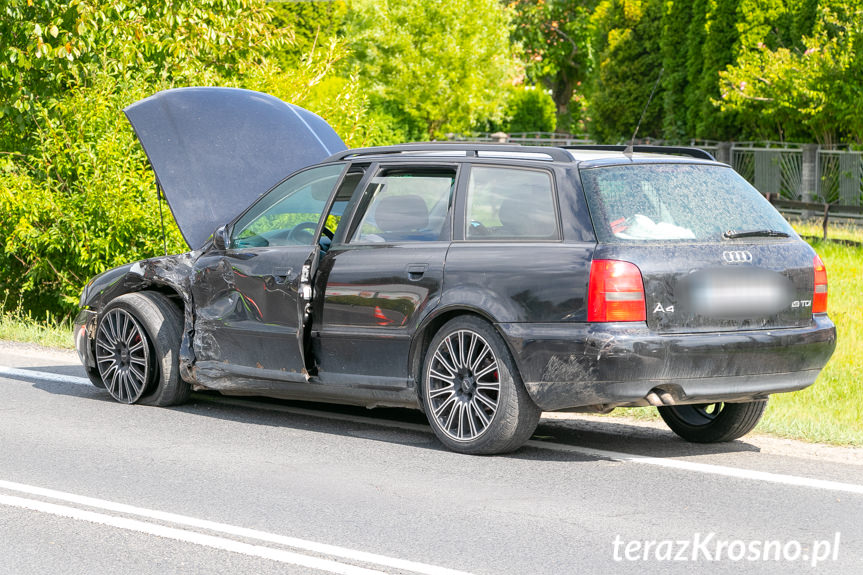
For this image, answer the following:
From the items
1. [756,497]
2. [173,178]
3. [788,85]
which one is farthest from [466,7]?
[756,497]

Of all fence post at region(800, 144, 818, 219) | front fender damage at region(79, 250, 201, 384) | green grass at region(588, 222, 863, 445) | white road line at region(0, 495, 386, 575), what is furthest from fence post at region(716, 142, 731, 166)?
white road line at region(0, 495, 386, 575)

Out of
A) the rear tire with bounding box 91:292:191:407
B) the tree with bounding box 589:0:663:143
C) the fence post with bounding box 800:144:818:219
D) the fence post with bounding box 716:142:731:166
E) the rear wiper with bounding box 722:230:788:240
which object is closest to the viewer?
the rear wiper with bounding box 722:230:788:240

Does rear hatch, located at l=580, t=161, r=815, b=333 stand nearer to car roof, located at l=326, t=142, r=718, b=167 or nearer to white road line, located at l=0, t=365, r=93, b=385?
car roof, located at l=326, t=142, r=718, b=167

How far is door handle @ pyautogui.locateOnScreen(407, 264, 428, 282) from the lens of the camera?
23.7 feet

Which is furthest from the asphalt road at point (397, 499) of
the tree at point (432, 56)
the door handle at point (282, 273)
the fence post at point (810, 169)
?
the tree at point (432, 56)

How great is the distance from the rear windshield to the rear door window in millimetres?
264

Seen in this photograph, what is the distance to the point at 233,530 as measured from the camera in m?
5.55

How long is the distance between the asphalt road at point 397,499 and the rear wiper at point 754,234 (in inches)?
50.3

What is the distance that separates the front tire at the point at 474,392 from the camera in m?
6.84

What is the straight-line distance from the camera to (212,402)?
9.19m

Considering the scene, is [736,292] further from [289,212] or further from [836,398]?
[836,398]

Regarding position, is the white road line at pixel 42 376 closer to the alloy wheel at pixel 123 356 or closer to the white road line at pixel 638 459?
the alloy wheel at pixel 123 356

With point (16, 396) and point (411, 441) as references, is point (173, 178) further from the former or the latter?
point (411, 441)

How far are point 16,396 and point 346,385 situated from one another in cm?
304
